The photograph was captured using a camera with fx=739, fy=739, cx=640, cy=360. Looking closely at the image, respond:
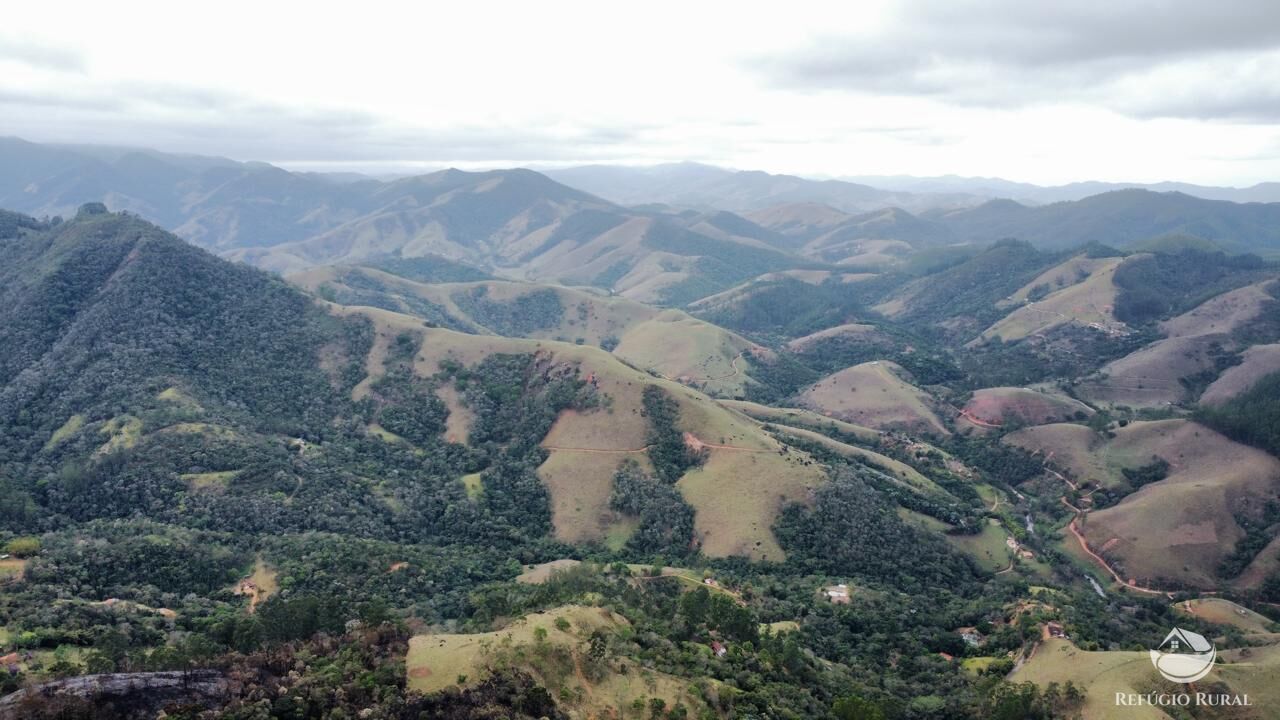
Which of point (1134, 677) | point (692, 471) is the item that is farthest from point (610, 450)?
point (1134, 677)

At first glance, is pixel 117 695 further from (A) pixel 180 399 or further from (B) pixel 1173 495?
(B) pixel 1173 495

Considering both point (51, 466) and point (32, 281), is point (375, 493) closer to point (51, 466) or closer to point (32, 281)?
point (51, 466)

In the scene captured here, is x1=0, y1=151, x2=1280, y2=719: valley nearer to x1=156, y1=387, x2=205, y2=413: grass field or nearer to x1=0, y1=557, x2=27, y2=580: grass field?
x1=0, y1=557, x2=27, y2=580: grass field

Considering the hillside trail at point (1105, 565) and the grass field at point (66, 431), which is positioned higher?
the grass field at point (66, 431)

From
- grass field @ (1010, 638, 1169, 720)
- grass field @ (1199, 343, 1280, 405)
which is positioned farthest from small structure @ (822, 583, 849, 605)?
grass field @ (1199, 343, 1280, 405)

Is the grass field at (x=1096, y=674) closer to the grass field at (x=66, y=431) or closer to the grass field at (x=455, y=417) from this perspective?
the grass field at (x=455, y=417)

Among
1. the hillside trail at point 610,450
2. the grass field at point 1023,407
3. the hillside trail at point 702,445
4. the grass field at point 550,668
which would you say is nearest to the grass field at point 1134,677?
the grass field at point 550,668
